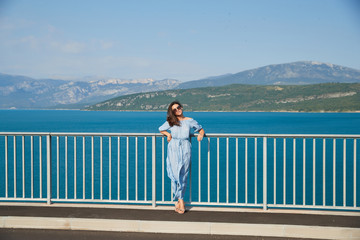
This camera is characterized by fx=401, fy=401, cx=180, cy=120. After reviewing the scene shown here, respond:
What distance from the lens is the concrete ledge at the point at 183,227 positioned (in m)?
4.90

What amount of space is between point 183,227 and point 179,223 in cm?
7

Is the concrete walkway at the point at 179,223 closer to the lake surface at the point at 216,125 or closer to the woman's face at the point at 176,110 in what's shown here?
the woman's face at the point at 176,110

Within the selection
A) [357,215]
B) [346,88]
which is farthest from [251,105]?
[357,215]

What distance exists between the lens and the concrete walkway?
195 inches

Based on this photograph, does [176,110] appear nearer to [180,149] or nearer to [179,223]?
[180,149]

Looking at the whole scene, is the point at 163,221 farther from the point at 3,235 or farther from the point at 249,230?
the point at 3,235

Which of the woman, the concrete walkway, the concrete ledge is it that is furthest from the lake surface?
the concrete ledge

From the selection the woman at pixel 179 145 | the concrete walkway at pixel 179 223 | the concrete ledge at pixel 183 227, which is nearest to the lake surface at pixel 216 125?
the woman at pixel 179 145

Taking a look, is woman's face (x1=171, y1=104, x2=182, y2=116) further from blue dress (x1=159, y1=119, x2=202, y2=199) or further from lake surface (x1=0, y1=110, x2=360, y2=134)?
lake surface (x1=0, y1=110, x2=360, y2=134)

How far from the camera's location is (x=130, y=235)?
4973mm

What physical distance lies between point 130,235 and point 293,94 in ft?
661

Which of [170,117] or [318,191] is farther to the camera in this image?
[318,191]

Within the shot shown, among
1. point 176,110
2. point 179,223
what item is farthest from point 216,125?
point 179,223

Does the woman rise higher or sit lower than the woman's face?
lower
